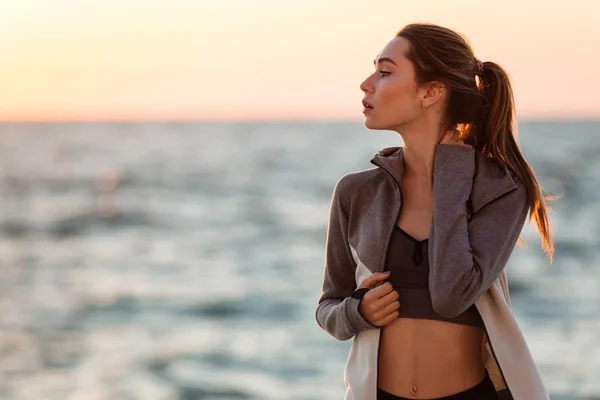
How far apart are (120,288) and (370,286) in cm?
1432

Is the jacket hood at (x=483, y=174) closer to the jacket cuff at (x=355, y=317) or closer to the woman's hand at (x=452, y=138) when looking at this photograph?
the woman's hand at (x=452, y=138)

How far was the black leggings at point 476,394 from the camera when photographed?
3314 mm

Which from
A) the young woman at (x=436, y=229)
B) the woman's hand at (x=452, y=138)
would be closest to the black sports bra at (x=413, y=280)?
the young woman at (x=436, y=229)

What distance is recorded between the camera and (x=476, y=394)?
3334 mm

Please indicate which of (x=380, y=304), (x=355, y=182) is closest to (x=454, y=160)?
(x=355, y=182)

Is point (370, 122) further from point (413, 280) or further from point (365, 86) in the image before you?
point (413, 280)

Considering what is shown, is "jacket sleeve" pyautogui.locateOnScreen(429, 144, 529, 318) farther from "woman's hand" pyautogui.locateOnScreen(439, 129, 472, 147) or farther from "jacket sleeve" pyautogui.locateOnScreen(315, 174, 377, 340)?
"jacket sleeve" pyautogui.locateOnScreen(315, 174, 377, 340)

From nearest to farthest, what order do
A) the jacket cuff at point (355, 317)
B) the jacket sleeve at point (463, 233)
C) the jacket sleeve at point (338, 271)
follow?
the jacket sleeve at point (463, 233)
the jacket cuff at point (355, 317)
the jacket sleeve at point (338, 271)

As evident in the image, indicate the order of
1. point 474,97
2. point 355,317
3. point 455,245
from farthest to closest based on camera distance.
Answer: point 474,97, point 355,317, point 455,245

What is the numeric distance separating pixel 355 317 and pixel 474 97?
2.53 ft

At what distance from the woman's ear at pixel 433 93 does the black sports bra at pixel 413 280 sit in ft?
1.37

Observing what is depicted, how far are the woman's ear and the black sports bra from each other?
417 mm

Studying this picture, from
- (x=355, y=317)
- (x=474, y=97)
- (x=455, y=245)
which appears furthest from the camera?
(x=474, y=97)

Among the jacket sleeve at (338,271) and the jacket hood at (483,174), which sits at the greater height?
the jacket hood at (483,174)
